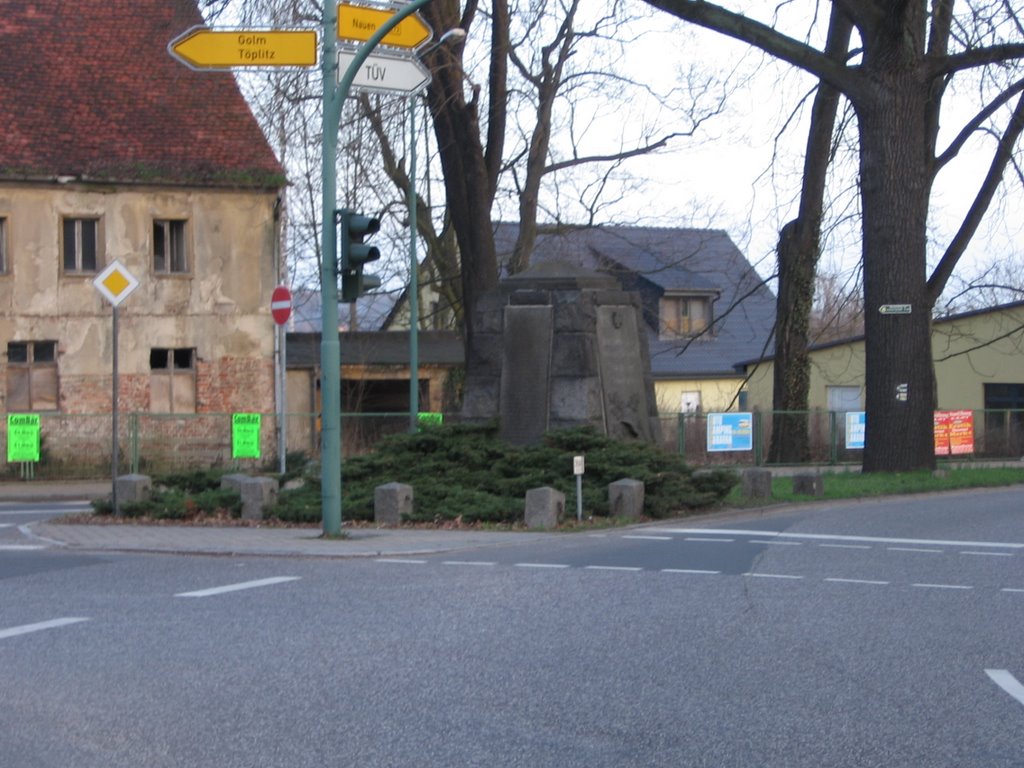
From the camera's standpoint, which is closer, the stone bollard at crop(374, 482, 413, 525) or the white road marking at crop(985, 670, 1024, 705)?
the white road marking at crop(985, 670, 1024, 705)

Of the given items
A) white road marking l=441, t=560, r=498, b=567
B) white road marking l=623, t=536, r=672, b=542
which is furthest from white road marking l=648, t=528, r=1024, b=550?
white road marking l=441, t=560, r=498, b=567

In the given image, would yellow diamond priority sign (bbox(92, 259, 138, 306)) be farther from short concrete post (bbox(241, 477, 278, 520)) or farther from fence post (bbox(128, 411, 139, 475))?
fence post (bbox(128, 411, 139, 475))

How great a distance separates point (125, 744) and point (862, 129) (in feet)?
63.5

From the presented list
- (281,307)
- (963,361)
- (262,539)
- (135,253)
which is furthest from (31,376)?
(963,361)

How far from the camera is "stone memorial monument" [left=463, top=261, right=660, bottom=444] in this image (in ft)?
65.7

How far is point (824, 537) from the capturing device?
16031 mm

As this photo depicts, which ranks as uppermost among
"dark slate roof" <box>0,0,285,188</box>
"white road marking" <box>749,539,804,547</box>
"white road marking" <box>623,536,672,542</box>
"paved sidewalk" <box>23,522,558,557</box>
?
"dark slate roof" <box>0,0,285,188</box>

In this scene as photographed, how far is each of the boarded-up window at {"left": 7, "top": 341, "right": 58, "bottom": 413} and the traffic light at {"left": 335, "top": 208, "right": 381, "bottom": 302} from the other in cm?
1872

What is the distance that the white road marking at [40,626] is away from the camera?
32.1 feet

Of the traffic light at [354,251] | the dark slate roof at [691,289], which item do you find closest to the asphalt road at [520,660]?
the traffic light at [354,251]

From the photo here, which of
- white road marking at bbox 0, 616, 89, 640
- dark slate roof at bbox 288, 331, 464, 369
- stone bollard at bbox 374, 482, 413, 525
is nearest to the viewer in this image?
white road marking at bbox 0, 616, 89, 640

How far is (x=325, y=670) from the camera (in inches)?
324

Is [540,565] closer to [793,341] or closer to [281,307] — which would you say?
[281,307]

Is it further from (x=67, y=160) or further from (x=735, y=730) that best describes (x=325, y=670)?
(x=67, y=160)
